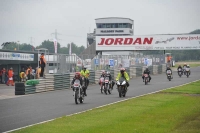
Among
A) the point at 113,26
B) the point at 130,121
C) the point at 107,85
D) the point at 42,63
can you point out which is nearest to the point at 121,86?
the point at 107,85

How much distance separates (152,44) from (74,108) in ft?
184

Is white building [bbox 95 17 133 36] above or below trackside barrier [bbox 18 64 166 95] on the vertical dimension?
above

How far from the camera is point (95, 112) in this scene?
17.2 m

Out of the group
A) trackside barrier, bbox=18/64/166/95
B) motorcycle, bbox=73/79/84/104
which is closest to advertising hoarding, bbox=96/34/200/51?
trackside barrier, bbox=18/64/166/95

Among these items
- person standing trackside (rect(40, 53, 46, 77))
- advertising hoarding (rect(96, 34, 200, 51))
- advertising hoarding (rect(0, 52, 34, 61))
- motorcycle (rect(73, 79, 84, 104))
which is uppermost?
advertising hoarding (rect(96, 34, 200, 51))

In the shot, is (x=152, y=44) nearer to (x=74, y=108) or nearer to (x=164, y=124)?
(x=74, y=108)

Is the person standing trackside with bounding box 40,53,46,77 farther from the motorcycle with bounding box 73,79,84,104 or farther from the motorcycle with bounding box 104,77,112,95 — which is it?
the motorcycle with bounding box 73,79,84,104

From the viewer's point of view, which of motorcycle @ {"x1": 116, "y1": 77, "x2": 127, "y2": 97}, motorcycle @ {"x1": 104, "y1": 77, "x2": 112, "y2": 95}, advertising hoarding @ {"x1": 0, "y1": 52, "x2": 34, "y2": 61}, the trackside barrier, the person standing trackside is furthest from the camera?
advertising hoarding @ {"x1": 0, "y1": 52, "x2": 34, "y2": 61}

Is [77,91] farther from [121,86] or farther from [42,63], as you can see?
[42,63]

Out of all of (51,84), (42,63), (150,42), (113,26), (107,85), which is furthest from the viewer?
(113,26)

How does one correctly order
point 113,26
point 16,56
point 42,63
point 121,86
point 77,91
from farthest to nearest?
point 113,26 → point 16,56 → point 42,63 → point 121,86 → point 77,91

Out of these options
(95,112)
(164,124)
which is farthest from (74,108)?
(164,124)

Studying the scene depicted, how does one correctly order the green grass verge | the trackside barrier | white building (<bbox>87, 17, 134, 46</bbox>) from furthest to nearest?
white building (<bbox>87, 17, 134, 46</bbox>), the trackside barrier, the green grass verge

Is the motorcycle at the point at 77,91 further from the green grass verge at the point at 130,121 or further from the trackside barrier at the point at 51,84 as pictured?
the trackside barrier at the point at 51,84
